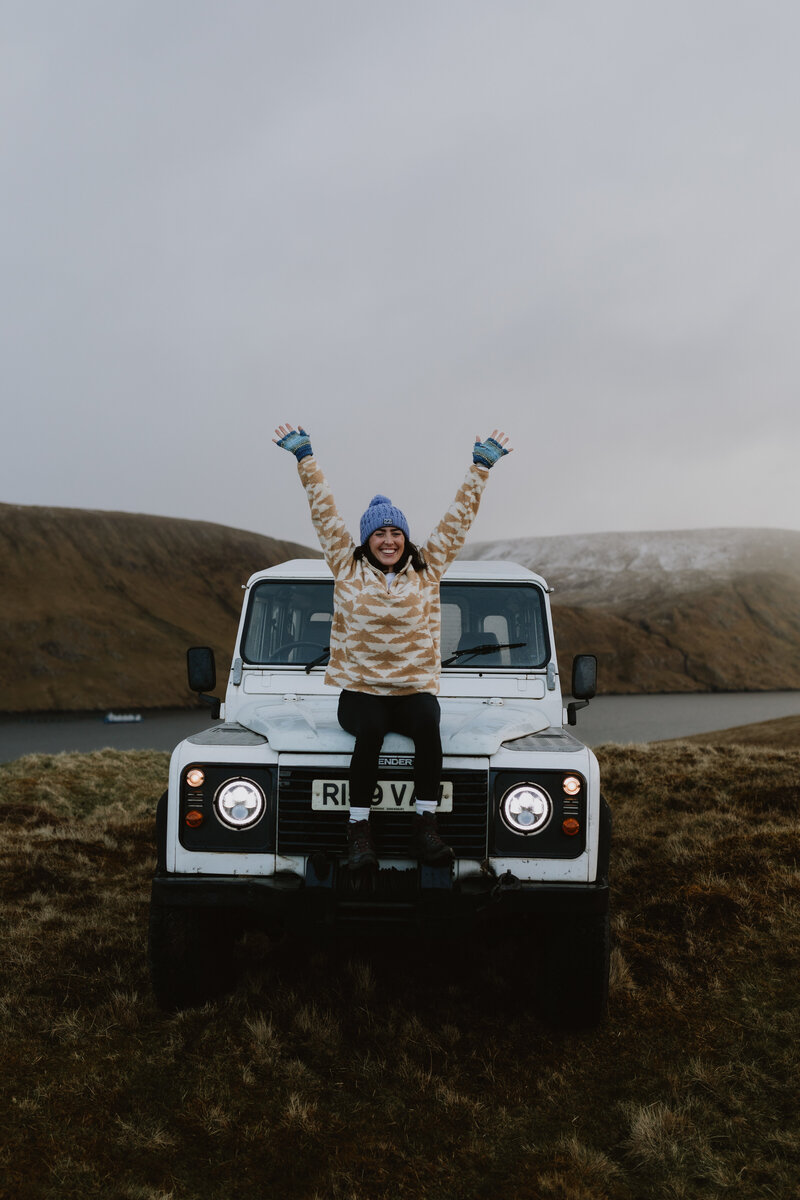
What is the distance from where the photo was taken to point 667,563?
563ft

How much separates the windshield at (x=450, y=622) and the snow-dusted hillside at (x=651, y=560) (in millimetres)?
142048

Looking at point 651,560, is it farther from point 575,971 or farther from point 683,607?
point 575,971

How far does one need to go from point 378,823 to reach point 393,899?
1.12 ft

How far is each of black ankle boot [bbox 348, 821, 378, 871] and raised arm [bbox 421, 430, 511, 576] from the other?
1.37 metres

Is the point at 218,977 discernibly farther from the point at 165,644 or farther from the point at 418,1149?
the point at 165,644

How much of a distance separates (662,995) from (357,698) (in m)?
2.38

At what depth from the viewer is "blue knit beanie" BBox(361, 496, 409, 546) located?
3793 millimetres

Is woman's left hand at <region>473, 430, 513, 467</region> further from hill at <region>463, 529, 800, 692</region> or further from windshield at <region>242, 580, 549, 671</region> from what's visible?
hill at <region>463, 529, 800, 692</region>

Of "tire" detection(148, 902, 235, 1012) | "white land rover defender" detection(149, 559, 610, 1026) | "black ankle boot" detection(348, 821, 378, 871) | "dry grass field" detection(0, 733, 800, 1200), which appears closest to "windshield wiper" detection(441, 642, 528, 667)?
"white land rover defender" detection(149, 559, 610, 1026)

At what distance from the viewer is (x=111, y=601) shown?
117m

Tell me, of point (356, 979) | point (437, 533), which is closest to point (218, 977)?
point (356, 979)

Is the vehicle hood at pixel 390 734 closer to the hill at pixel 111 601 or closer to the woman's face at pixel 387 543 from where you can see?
the woman's face at pixel 387 543

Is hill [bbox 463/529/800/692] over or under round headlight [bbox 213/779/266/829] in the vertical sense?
over

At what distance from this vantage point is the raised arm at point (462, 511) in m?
4.02
